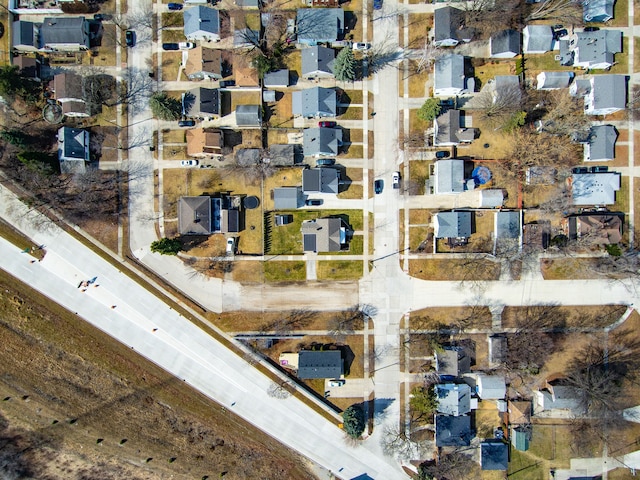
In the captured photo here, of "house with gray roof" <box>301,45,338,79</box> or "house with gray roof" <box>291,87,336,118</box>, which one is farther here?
"house with gray roof" <box>301,45,338,79</box>

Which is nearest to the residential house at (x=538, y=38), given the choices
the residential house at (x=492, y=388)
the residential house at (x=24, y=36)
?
the residential house at (x=492, y=388)

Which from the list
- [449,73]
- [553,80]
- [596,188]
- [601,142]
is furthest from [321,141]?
[596,188]

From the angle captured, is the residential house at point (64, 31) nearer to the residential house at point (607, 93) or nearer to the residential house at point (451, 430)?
the residential house at point (607, 93)

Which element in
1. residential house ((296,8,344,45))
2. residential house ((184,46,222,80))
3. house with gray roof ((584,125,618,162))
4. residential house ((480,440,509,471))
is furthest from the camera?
residential house ((480,440,509,471))

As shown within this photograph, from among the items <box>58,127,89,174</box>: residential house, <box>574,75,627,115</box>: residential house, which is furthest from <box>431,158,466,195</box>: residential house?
<box>58,127,89,174</box>: residential house

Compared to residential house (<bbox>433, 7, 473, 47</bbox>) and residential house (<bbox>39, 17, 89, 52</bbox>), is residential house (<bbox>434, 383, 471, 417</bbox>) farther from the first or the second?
residential house (<bbox>39, 17, 89, 52</bbox>)

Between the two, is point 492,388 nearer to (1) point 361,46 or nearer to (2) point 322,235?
(2) point 322,235
